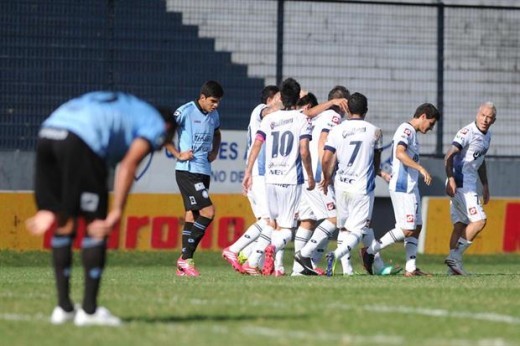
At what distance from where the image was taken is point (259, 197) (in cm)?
1845

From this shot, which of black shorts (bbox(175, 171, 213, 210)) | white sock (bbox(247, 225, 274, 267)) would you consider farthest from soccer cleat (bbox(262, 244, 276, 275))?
black shorts (bbox(175, 171, 213, 210))

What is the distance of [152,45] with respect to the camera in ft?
86.2

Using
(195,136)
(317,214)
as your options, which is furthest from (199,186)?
(317,214)

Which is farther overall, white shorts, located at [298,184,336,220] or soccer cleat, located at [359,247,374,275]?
white shorts, located at [298,184,336,220]

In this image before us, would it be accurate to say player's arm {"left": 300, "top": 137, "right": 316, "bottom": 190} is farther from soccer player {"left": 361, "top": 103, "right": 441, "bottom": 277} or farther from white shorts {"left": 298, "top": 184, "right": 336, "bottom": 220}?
soccer player {"left": 361, "top": 103, "right": 441, "bottom": 277}

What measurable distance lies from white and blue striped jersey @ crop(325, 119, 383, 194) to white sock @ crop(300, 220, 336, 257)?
38.6 inches

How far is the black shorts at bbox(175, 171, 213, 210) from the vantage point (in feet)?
56.4

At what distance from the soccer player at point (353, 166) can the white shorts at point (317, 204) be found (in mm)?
1057

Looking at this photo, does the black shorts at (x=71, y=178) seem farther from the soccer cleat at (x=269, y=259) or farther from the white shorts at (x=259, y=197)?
the white shorts at (x=259, y=197)

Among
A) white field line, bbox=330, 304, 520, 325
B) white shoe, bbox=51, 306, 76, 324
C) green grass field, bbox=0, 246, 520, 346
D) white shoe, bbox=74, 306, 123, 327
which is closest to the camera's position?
green grass field, bbox=0, 246, 520, 346

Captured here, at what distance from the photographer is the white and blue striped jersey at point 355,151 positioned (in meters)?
16.8

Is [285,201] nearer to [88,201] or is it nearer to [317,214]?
[317,214]

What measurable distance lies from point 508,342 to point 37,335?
299cm

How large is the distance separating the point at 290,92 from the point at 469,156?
2.59 metres
